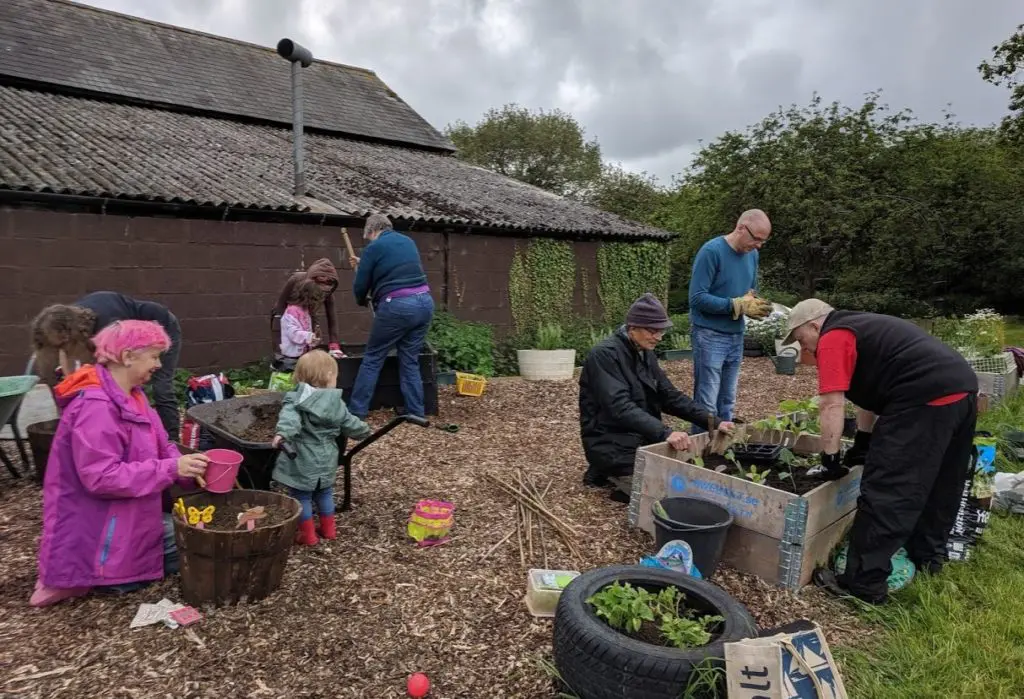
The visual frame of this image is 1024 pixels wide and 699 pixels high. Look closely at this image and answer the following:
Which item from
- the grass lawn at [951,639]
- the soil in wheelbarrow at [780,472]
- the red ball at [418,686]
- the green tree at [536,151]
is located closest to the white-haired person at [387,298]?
the soil in wheelbarrow at [780,472]

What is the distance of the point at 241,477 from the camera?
138 inches

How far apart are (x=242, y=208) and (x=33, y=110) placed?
459 centimetres

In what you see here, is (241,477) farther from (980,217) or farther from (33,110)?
(980,217)

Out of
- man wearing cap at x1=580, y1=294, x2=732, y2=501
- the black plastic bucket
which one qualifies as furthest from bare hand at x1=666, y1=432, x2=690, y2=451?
the black plastic bucket

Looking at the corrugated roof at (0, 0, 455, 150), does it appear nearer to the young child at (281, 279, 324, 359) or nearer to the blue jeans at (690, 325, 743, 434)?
the young child at (281, 279, 324, 359)

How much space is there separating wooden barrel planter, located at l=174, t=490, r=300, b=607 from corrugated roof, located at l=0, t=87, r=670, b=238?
20.5ft

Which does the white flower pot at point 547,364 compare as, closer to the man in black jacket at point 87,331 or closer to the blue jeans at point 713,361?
the blue jeans at point 713,361

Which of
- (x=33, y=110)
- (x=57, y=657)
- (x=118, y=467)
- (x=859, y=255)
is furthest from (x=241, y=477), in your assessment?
(x=859, y=255)

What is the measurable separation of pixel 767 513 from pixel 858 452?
82 centimetres

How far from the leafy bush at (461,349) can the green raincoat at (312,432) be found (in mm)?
5028

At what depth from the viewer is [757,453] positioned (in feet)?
13.2

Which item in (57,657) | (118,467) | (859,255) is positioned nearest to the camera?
(57,657)

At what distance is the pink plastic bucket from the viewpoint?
293 cm

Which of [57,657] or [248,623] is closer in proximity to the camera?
[57,657]
